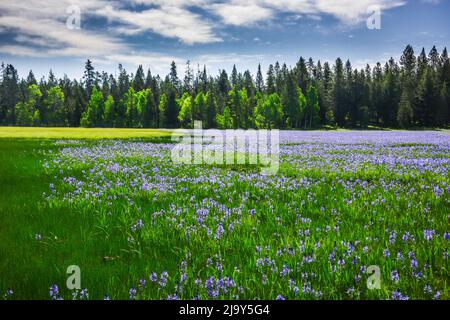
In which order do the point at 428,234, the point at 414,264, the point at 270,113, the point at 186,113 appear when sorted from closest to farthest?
1. the point at 414,264
2. the point at 428,234
3. the point at 270,113
4. the point at 186,113

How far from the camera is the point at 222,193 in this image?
7918 millimetres

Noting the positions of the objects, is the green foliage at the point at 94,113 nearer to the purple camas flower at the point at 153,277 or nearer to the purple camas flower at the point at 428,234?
the purple camas flower at the point at 153,277

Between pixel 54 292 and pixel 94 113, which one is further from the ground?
pixel 94 113

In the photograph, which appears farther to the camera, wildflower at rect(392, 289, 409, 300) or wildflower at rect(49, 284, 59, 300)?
wildflower at rect(49, 284, 59, 300)

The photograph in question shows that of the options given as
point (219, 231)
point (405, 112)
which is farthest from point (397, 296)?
point (405, 112)

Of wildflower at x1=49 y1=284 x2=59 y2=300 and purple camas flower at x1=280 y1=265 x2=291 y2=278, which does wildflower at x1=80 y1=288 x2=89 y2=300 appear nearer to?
wildflower at x1=49 y1=284 x2=59 y2=300

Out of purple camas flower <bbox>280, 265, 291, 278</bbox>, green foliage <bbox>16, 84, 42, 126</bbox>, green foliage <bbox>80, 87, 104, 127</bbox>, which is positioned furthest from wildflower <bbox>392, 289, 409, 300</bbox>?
green foliage <bbox>16, 84, 42, 126</bbox>

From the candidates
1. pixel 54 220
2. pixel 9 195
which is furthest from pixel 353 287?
pixel 9 195

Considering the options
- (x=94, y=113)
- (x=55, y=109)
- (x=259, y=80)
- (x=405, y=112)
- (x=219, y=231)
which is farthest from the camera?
(x=259, y=80)

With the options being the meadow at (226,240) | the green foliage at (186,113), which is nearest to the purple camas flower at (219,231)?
the meadow at (226,240)

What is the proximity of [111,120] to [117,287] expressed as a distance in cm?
11104

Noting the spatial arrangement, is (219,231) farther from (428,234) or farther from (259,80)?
(259,80)

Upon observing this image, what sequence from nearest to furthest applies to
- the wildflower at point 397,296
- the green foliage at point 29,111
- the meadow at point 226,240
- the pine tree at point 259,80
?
1. the wildflower at point 397,296
2. the meadow at point 226,240
3. the green foliage at point 29,111
4. the pine tree at point 259,80

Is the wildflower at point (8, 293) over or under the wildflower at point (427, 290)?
under
